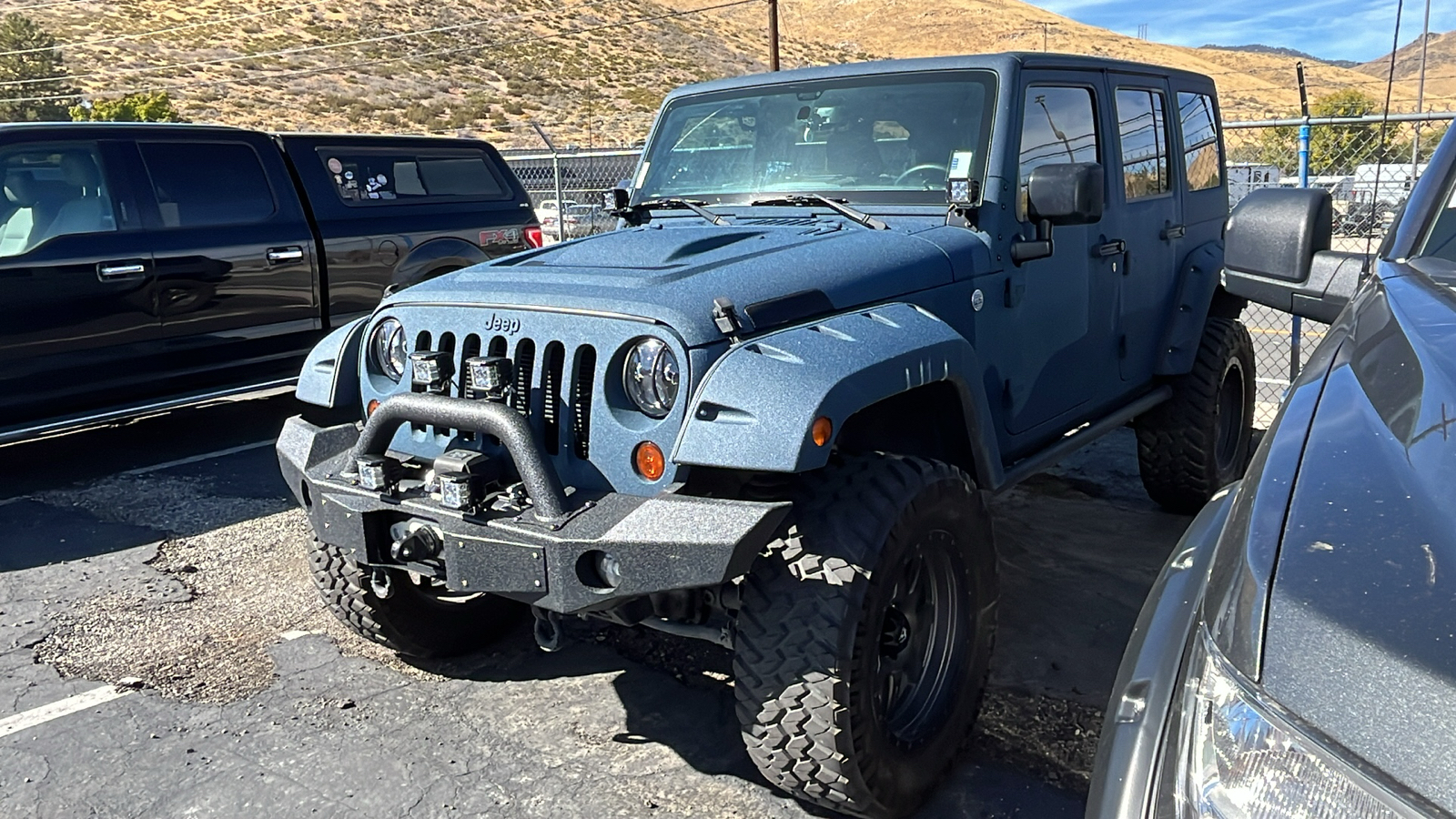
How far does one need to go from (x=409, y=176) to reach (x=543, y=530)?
232 inches

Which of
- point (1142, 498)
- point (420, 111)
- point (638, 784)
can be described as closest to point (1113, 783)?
point (638, 784)

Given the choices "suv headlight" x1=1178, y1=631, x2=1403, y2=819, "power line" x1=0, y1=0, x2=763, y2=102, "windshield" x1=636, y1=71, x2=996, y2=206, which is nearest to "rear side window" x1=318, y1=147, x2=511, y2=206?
"windshield" x1=636, y1=71, x2=996, y2=206

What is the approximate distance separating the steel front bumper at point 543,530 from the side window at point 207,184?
13.9ft

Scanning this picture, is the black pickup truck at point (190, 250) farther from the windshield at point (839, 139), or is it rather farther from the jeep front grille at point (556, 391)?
the jeep front grille at point (556, 391)

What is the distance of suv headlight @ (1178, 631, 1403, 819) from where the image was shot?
1036mm

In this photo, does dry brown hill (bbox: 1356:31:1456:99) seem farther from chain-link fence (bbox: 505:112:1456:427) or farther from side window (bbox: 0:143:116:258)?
side window (bbox: 0:143:116:258)

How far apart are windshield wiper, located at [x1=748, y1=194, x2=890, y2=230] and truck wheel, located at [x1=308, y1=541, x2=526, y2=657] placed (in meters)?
1.62

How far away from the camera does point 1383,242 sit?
251cm

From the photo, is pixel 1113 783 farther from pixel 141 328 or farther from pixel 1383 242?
pixel 141 328

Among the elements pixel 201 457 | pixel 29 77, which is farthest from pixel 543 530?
pixel 29 77

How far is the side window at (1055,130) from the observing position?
3.68 metres

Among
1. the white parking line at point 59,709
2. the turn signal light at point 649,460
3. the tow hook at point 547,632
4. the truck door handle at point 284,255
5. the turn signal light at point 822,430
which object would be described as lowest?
the white parking line at point 59,709

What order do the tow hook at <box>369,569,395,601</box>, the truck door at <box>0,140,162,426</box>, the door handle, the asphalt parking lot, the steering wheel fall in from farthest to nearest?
the door handle
the truck door at <box>0,140,162,426</box>
the steering wheel
the tow hook at <box>369,569,395,601</box>
the asphalt parking lot

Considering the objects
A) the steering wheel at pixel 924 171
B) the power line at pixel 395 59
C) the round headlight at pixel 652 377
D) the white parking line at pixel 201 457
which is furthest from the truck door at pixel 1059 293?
the power line at pixel 395 59
